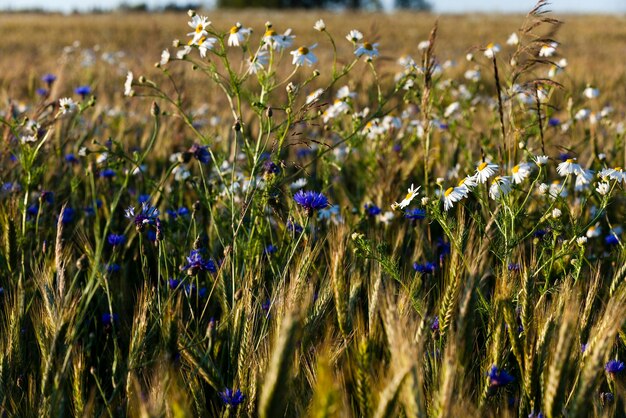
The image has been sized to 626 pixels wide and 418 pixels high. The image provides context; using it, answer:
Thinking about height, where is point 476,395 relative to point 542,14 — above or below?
below

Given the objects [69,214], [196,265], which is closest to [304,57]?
[196,265]

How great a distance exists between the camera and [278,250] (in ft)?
7.57

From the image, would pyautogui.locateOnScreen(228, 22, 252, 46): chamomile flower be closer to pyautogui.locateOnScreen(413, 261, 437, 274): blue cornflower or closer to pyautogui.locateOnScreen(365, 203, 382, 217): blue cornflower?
pyautogui.locateOnScreen(365, 203, 382, 217): blue cornflower

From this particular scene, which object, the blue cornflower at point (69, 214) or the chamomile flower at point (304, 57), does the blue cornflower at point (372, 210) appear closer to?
the chamomile flower at point (304, 57)

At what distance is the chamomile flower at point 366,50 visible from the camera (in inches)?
92.4

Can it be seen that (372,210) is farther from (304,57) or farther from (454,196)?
(454,196)

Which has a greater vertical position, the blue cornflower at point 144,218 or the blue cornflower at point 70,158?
the blue cornflower at point 144,218

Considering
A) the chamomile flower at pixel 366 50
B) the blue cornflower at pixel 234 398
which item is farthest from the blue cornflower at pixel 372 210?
the blue cornflower at pixel 234 398

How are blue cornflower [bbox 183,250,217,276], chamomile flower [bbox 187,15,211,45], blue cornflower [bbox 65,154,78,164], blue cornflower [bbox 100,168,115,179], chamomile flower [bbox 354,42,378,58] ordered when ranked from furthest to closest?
blue cornflower [bbox 65,154,78,164] → blue cornflower [bbox 100,168,115,179] → chamomile flower [bbox 354,42,378,58] → chamomile flower [bbox 187,15,211,45] → blue cornflower [bbox 183,250,217,276]

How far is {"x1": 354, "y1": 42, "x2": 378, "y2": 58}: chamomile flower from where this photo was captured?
7.70ft

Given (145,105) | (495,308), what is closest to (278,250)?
(495,308)

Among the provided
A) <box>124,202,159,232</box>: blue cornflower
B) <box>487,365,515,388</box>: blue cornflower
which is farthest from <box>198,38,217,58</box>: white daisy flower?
<box>487,365,515,388</box>: blue cornflower

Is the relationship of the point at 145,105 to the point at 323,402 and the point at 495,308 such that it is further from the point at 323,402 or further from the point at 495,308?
the point at 323,402

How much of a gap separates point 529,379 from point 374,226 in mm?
1375
